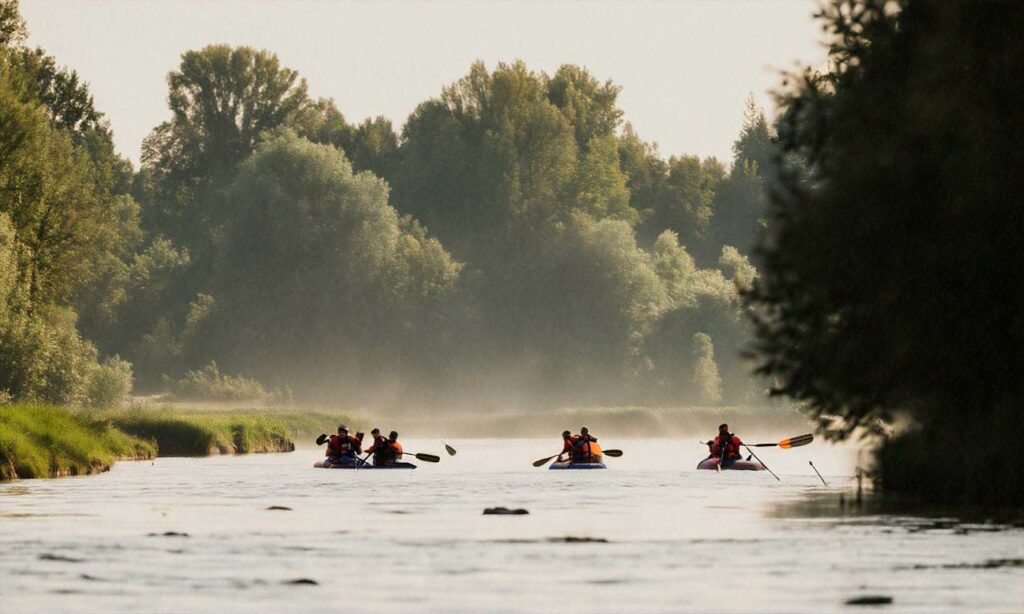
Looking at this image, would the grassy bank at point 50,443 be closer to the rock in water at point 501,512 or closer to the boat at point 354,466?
the boat at point 354,466

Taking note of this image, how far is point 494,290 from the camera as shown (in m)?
120

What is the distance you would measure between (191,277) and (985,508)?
8621cm

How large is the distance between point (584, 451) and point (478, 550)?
25765 millimetres

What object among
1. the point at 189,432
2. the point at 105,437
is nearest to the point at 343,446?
the point at 105,437

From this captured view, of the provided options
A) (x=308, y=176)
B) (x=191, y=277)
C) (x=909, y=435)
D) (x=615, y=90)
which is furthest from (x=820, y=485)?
(x=615, y=90)

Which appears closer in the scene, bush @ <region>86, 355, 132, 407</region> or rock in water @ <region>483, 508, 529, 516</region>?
rock in water @ <region>483, 508, 529, 516</region>

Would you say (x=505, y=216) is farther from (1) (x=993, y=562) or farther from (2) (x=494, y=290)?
(1) (x=993, y=562)

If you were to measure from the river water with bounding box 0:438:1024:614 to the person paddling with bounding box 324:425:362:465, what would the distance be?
802 centimetres

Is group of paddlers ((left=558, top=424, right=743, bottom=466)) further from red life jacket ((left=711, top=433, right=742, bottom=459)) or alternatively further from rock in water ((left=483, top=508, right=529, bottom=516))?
rock in water ((left=483, top=508, right=529, bottom=516))

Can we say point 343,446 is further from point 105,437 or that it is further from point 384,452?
point 105,437

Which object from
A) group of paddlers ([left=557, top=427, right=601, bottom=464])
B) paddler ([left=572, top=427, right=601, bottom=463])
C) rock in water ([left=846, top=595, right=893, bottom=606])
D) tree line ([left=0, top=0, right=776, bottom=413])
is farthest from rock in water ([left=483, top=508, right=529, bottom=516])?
tree line ([left=0, top=0, right=776, bottom=413])

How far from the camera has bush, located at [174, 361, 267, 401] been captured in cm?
9725

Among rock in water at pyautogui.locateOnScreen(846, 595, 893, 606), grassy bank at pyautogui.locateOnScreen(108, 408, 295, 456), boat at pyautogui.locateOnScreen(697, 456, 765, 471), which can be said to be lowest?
rock in water at pyautogui.locateOnScreen(846, 595, 893, 606)

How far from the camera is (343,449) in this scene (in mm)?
52125
